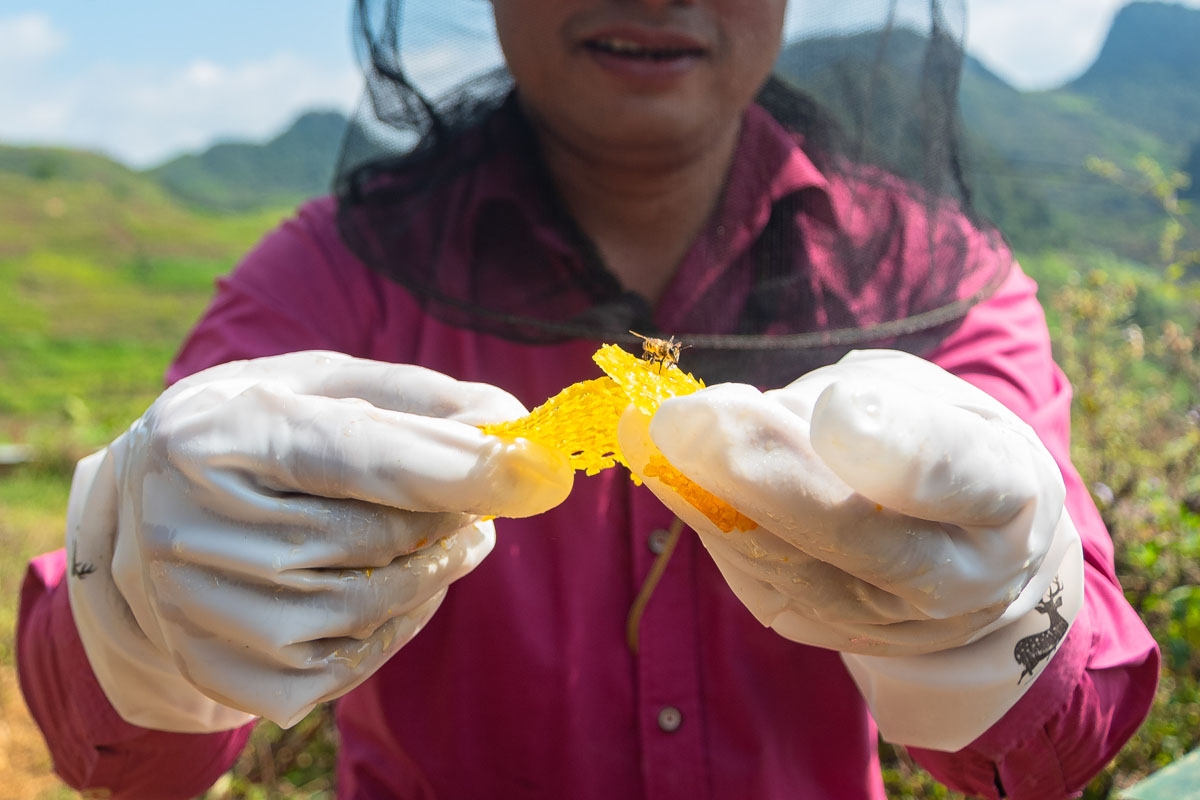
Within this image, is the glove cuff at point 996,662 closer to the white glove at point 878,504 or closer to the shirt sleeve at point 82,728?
the white glove at point 878,504

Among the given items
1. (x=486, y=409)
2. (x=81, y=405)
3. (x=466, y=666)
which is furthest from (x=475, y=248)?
(x=81, y=405)

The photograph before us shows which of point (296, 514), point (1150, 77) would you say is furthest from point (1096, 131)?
point (296, 514)

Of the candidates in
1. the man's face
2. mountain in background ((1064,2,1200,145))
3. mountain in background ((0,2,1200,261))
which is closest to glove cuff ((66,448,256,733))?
the man's face

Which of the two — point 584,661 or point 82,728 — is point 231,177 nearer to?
point 82,728

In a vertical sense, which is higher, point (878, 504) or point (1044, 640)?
point (878, 504)

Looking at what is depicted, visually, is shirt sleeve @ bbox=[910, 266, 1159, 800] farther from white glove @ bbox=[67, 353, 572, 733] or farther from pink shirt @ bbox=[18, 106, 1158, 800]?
white glove @ bbox=[67, 353, 572, 733]

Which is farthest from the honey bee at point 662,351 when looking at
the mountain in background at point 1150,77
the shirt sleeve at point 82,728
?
the mountain in background at point 1150,77

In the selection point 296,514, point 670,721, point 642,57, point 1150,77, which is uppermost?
point 642,57
